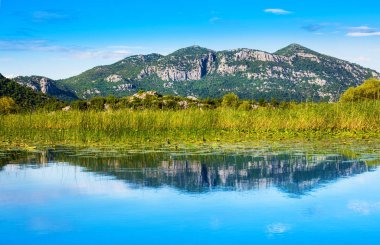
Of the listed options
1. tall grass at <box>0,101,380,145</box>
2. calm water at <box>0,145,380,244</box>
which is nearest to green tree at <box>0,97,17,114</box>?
tall grass at <box>0,101,380,145</box>

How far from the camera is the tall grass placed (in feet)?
56.6

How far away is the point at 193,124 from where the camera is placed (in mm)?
19750

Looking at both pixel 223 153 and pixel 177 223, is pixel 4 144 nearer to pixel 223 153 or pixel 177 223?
pixel 223 153

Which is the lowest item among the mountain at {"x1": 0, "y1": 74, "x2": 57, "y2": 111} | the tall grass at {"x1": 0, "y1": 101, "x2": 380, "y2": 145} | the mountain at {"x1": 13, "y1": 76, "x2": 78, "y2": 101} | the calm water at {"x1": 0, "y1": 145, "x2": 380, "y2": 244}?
A: the calm water at {"x1": 0, "y1": 145, "x2": 380, "y2": 244}

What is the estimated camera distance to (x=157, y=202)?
6871mm

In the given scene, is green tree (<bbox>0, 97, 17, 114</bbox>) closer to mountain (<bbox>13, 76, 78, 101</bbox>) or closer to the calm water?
the calm water

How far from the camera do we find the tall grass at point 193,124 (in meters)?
17.3

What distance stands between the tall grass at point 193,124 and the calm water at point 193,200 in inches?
223

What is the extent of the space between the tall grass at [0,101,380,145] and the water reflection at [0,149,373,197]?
14.2 ft

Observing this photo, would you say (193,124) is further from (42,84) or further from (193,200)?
(42,84)

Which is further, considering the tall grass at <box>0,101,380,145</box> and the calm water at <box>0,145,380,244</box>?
the tall grass at <box>0,101,380,145</box>

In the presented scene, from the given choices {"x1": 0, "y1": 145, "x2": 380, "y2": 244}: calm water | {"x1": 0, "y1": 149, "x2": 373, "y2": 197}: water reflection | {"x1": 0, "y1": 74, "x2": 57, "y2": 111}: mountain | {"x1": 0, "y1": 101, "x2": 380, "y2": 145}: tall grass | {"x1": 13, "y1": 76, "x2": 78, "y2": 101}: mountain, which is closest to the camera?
{"x1": 0, "y1": 145, "x2": 380, "y2": 244}: calm water

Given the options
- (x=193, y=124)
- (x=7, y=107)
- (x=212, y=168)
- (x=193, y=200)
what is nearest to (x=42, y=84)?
(x=7, y=107)

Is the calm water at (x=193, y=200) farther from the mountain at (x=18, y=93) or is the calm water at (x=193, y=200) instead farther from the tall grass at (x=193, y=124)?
the mountain at (x=18, y=93)
